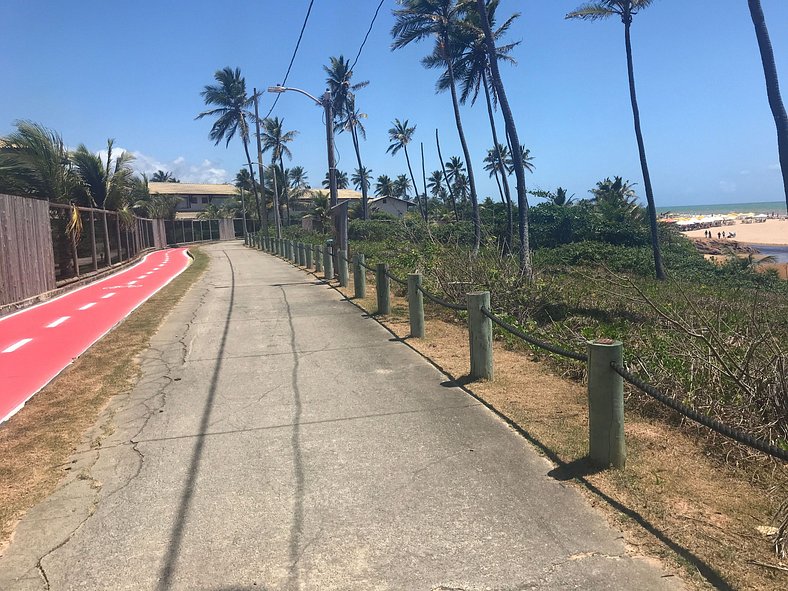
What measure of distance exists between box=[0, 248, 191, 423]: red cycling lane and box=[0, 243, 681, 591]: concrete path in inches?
57.1

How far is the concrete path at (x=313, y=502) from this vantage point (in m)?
2.97

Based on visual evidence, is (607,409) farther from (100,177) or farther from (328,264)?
(100,177)

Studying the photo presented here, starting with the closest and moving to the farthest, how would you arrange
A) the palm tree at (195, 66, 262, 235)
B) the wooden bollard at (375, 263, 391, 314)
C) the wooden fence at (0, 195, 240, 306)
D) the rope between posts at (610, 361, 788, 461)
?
the rope between posts at (610, 361, 788, 461)
the wooden bollard at (375, 263, 391, 314)
the wooden fence at (0, 195, 240, 306)
the palm tree at (195, 66, 262, 235)

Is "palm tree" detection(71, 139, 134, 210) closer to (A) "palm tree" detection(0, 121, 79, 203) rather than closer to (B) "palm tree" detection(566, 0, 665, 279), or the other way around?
(A) "palm tree" detection(0, 121, 79, 203)

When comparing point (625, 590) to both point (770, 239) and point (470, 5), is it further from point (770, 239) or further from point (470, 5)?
point (770, 239)

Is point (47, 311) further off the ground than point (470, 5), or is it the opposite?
point (470, 5)

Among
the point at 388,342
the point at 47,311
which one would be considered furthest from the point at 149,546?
the point at 47,311

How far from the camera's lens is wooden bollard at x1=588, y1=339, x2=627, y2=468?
3939 mm

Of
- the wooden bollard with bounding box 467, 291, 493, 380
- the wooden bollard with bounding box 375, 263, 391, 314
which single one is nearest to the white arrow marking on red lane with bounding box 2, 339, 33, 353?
the wooden bollard with bounding box 375, 263, 391, 314

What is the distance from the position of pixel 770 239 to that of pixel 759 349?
9169 cm

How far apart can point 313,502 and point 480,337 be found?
2904 millimetres

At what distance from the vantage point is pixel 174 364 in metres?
7.38

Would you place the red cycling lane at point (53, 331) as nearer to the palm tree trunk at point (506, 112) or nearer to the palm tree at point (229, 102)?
the palm tree trunk at point (506, 112)

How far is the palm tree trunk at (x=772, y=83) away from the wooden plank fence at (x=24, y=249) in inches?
582
